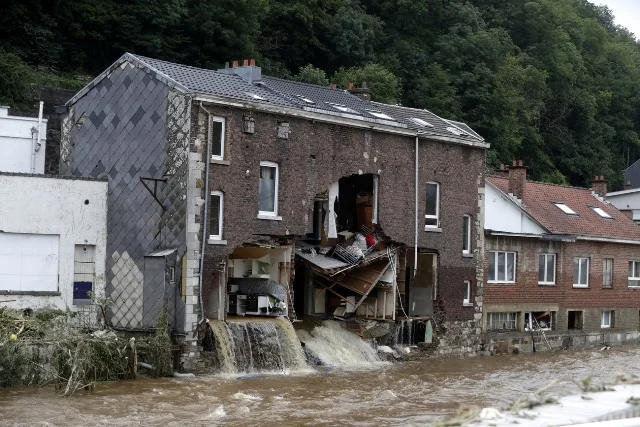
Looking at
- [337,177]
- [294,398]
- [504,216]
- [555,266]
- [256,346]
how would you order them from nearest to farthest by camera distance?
[294,398], [256,346], [337,177], [504,216], [555,266]

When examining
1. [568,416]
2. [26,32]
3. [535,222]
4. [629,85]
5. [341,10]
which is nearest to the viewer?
[568,416]

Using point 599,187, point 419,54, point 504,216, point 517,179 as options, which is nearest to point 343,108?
point 504,216

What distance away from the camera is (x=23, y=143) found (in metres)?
35.6

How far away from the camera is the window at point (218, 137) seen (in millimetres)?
29312

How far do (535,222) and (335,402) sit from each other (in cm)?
1917

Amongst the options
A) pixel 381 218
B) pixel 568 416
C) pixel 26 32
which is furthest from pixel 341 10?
pixel 568 416

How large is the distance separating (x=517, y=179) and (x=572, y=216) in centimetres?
353

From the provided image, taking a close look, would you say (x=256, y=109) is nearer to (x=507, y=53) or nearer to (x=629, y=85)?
(x=507, y=53)

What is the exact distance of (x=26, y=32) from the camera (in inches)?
1857

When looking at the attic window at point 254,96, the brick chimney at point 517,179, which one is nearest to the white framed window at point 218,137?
the attic window at point 254,96

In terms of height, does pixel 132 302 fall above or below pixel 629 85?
below

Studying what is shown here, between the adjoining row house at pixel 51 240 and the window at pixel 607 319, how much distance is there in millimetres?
22989

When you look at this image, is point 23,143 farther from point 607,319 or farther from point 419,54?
point 419,54

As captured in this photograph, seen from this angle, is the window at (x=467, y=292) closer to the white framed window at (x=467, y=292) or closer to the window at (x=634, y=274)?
the white framed window at (x=467, y=292)
